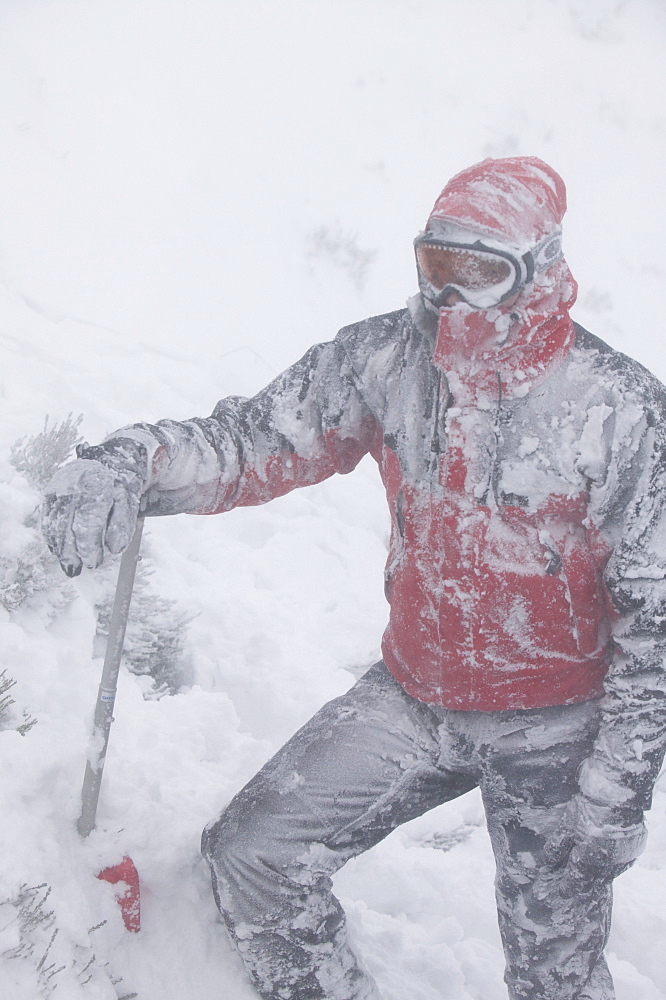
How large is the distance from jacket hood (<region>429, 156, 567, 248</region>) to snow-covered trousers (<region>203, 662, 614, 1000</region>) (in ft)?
3.37

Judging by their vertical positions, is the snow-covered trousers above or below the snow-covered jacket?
below

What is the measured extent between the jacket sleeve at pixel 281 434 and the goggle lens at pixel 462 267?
0.36 metres

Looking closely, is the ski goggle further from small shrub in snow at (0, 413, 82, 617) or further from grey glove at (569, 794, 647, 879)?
small shrub in snow at (0, 413, 82, 617)

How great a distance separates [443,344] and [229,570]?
3.19 meters

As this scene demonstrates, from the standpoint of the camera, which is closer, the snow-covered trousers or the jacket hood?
the jacket hood

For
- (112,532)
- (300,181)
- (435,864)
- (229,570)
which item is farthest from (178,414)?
(300,181)

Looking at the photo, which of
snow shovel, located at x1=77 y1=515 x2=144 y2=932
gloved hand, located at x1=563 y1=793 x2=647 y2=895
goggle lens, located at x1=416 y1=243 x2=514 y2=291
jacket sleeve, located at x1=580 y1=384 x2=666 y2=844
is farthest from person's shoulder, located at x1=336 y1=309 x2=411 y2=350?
gloved hand, located at x1=563 y1=793 x2=647 y2=895

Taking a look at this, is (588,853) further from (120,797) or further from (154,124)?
(154,124)

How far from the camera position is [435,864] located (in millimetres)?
2795

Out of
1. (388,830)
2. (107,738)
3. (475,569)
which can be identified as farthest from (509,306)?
(107,738)

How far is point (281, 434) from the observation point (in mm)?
1910

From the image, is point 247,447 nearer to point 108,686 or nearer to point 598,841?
point 108,686

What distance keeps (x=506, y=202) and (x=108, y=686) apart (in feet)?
4.52

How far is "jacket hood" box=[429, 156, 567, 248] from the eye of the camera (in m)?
1.52
